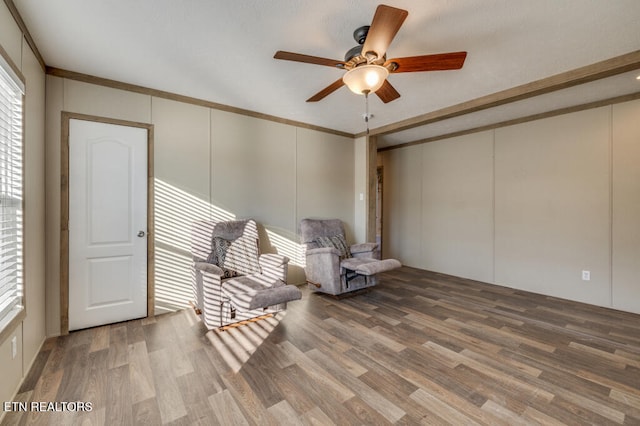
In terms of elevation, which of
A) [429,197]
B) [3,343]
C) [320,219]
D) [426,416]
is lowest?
[426,416]

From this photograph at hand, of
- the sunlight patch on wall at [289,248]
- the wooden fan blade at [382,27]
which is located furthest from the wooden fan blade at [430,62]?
the sunlight patch on wall at [289,248]

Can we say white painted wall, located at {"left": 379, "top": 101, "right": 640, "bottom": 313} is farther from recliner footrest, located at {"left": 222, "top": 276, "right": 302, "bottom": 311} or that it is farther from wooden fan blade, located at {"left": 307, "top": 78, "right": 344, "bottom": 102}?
recliner footrest, located at {"left": 222, "top": 276, "right": 302, "bottom": 311}

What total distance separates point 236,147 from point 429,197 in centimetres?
356

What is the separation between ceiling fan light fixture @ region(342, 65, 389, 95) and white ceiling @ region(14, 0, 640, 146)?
1.14 feet

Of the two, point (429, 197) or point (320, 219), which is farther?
point (429, 197)

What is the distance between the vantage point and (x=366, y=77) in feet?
6.48

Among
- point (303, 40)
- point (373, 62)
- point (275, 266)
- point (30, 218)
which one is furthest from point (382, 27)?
point (30, 218)

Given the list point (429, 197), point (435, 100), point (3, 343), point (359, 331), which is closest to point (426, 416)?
point (359, 331)

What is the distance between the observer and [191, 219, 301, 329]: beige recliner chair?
2635 millimetres

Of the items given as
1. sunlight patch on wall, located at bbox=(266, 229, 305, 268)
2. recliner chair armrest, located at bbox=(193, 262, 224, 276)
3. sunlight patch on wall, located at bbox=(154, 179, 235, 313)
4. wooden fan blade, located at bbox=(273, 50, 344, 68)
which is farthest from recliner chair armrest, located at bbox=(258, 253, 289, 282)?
wooden fan blade, located at bbox=(273, 50, 344, 68)

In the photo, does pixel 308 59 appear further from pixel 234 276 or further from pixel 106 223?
pixel 106 223

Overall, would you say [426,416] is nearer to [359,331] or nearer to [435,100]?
[359,331]

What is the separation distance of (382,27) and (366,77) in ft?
1.14

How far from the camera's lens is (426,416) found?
1646mm
